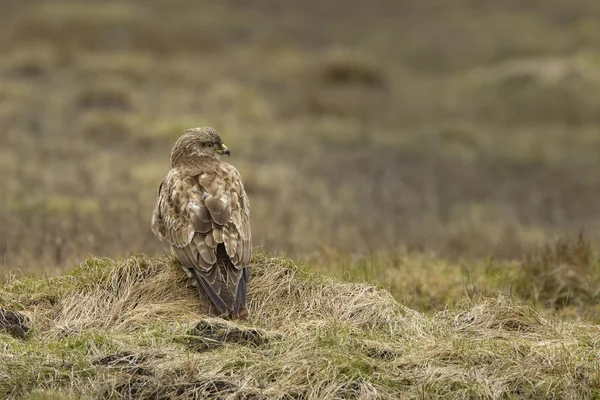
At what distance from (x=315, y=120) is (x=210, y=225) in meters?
20.2

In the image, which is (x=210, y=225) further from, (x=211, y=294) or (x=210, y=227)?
(x=211, y=294)

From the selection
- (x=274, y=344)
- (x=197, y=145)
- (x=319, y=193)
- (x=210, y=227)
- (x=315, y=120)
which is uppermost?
(x=197, y=145)

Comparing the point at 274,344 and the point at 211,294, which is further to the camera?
the point at 211,294

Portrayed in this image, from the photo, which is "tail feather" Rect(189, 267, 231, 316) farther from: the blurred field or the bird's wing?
the blurred field

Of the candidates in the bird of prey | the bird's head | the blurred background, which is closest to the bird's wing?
the bird of prey

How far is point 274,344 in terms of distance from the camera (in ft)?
25.6

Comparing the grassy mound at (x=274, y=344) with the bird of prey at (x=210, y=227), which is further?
the bird of prey at (x=210, y=227)

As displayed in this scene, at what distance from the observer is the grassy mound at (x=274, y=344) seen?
7191 mm

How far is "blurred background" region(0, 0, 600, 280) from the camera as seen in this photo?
16.5m

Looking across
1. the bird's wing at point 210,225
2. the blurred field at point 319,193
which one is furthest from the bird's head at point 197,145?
the blurred field at point 319,193

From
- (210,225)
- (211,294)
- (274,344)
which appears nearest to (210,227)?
(210,225)

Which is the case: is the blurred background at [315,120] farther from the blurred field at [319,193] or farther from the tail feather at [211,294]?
the tail feather at [211,294]

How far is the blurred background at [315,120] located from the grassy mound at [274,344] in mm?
1691

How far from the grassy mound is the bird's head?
1201 mm
